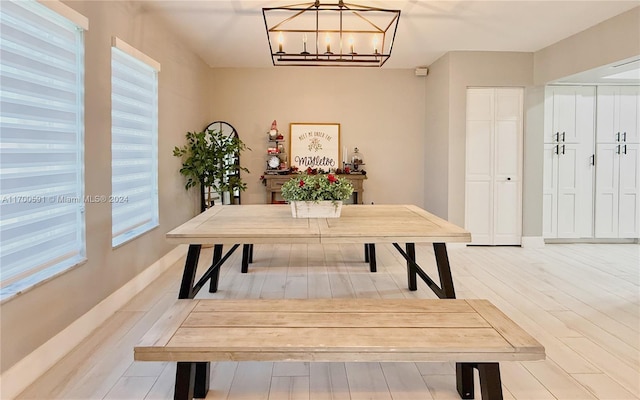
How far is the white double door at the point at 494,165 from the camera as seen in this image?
538 cm

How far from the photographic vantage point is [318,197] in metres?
2.87

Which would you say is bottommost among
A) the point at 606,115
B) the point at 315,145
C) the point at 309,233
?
the point at 309,233

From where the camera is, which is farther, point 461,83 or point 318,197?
point 461,83

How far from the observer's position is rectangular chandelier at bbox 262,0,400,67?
330 centimetres

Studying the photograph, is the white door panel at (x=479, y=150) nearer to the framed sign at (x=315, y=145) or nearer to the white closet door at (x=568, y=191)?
the white closet door at (x=568, y=191)

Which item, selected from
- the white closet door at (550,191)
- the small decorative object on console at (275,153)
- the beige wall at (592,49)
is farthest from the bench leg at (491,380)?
the small decorative object on console at (275,153)

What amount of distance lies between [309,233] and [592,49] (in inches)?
148

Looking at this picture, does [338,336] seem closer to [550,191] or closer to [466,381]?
[466,381]

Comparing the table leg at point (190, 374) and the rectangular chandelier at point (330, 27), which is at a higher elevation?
the rectangular chandelier at point (330, 27)

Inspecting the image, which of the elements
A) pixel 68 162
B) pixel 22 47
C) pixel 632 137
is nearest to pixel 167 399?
pixel 68 162

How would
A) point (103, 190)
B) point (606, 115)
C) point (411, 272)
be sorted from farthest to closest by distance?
point (606, 115)
point (411, 272)
point (103, 190)

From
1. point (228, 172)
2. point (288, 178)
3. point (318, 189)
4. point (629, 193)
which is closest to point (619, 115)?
point (629, 193)

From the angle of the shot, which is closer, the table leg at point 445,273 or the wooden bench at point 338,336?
the wooden bench at point 338,336

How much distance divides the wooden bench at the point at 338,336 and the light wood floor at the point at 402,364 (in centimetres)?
30
